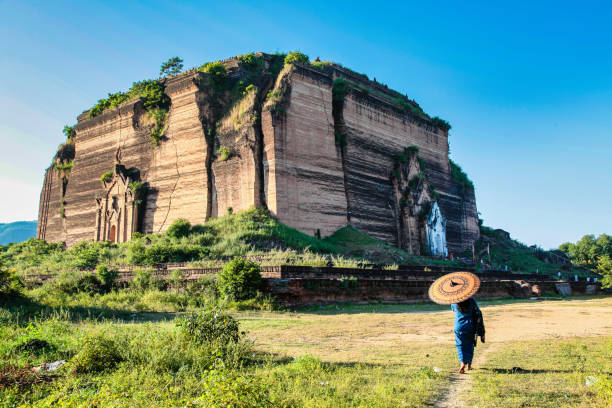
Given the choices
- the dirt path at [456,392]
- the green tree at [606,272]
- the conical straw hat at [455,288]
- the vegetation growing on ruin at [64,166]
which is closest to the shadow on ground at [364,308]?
the conical straw hat at [455,288]

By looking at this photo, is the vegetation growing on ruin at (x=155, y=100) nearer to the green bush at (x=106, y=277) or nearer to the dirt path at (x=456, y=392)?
the green bush at (x=106, y=277)

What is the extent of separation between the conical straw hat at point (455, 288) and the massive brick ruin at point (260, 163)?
17053mm

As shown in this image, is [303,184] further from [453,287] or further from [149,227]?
[453,287]

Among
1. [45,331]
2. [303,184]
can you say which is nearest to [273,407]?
[45,331]

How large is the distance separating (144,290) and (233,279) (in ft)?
11.4

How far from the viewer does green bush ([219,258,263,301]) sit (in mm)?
12922

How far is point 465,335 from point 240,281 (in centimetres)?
797

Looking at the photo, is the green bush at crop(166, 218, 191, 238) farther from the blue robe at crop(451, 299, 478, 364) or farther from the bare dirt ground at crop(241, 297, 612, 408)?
the blue robe at crop(451, 299, 478, 364)

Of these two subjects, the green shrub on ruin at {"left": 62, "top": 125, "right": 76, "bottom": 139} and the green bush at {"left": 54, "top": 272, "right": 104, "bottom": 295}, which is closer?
the green bush at {"left": 54, "top": 272, "right": 104, "bottom": 295}

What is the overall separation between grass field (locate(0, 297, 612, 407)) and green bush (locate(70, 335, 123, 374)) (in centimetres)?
3

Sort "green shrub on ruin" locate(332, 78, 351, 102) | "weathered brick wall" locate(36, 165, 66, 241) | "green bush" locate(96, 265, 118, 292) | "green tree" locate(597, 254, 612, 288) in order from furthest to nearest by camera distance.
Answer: "weathered brick wall" locate(36, 165, 66, 241) → "green shrub on ruin" locate(332, 78, 351, 102) → "green tree" locate(597, 254, 612, 288) → "green bush" locate(96, 265, 118, 292)

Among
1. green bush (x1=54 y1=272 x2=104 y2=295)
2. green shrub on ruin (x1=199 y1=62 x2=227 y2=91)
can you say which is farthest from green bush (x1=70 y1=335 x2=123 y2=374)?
green shrub on ruin (x1=199 y1=62 x2=227 y2=91)

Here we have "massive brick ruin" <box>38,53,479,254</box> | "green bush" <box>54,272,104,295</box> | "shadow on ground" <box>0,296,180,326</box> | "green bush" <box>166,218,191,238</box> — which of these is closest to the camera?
"shadow on ground" <box>0,296,180,326</box>

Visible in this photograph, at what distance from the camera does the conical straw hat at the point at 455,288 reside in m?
6.10
